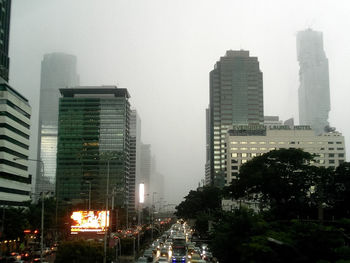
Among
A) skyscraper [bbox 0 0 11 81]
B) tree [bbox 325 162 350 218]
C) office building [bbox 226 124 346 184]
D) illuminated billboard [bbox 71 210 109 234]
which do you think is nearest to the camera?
illuminated billboard [bbox 71 210 109 234]

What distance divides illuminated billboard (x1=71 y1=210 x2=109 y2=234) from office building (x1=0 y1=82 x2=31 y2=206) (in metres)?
40.5

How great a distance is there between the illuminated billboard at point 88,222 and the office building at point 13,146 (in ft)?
133

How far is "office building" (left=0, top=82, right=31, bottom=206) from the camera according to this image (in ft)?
361

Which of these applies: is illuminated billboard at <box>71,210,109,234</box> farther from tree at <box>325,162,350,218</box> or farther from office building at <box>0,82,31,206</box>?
office building at <box>0,82,31,206</box>

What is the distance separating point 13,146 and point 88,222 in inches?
2095

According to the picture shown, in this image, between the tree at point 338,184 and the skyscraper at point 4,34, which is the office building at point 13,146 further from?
the tree at point 338,184

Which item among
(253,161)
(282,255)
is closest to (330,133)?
(253,161)

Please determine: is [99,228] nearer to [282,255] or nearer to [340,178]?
[340,178]

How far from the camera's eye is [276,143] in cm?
19288

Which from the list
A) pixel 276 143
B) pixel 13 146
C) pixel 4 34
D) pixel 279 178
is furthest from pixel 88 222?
pixel 276 143

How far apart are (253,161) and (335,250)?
63.9 m

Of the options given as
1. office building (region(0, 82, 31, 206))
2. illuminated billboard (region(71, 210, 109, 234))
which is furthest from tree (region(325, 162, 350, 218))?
office building (region(0, 82, 31, 206))

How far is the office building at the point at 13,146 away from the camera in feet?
361

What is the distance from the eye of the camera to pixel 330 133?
197 meters
